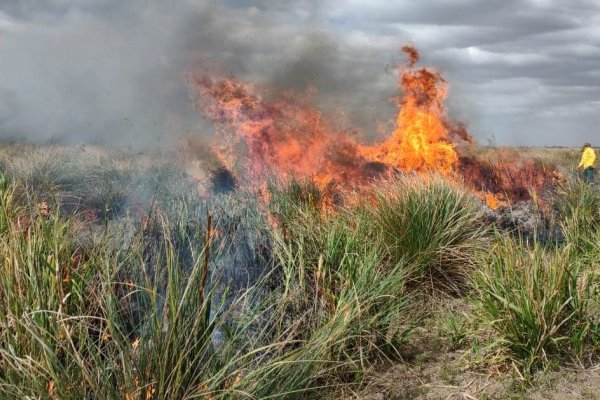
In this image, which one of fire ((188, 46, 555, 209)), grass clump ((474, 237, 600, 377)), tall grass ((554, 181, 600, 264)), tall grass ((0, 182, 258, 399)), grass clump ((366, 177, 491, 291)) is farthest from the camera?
fire ((188, 46, 555, 209))

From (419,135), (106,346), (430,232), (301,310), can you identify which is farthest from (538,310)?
(419,135)

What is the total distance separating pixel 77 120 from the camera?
3953cm

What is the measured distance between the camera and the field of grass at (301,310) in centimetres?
279

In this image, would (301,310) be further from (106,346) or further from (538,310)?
(106,346)

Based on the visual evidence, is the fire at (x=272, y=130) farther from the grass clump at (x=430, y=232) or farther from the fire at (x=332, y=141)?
the grass clump at (x=430, y=232)

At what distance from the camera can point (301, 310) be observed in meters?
4.45

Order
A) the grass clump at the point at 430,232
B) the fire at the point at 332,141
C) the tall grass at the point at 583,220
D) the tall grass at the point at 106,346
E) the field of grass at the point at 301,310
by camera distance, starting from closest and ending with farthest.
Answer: the tall grass at the point at 106,346
the field of grass at the point at 301,310
the grass clump at the point at 430,232
the tall grass at the point at 583,220
the fire at the point at 332,141

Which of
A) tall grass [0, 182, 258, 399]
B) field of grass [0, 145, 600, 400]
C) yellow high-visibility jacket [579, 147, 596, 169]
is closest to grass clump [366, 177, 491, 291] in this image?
field of grass [0, 145, 600, 400]

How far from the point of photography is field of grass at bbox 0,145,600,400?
9.16ft

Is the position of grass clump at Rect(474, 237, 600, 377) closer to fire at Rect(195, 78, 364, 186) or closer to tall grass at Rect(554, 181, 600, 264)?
tall grass at Rect(554, 181, 600, 264)

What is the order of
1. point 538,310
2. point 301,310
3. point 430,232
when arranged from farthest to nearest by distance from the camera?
1. point 430,232
2. point 301,310
3. point 538,310

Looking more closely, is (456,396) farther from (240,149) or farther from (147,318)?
(240,149)

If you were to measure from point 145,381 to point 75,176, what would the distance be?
10.9 metres

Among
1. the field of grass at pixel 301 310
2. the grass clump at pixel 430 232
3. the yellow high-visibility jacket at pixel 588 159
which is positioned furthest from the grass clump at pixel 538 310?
the yellow high-visibility jacket at pixel 588 159
